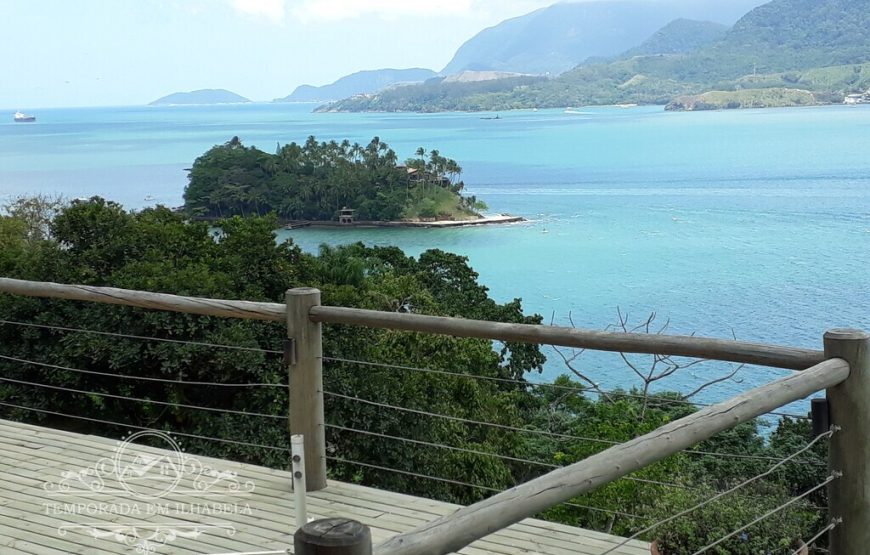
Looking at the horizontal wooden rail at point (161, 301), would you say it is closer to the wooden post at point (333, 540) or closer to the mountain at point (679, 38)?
the wooden post at point (333, 540)

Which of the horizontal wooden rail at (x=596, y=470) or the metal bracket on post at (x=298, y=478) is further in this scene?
the metal bracket on post at (x=298, y=478)

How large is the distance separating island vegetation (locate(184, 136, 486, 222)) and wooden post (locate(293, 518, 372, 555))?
56.4 metres

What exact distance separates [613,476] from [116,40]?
358ft

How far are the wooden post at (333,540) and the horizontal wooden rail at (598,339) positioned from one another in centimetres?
134

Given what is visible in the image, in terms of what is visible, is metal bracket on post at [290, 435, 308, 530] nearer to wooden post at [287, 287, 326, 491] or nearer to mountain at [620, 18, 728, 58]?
wooden post at [287, 287, 326, 491]

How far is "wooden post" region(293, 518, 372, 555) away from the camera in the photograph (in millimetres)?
1143

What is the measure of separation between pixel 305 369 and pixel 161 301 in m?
0.67

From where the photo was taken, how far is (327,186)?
5919 centimetres

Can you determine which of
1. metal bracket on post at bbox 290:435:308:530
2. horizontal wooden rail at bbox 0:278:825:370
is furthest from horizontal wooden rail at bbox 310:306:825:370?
metal bracket on post at bbox 290:435:308:530

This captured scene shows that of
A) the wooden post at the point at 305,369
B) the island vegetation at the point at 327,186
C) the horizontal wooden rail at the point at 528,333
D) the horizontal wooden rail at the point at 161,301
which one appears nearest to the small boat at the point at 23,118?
the island vegetation at the point at 327,186

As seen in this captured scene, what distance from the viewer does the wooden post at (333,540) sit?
114cm

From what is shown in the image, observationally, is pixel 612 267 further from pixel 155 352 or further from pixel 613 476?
pixel 613 476

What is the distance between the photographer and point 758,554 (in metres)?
2.30

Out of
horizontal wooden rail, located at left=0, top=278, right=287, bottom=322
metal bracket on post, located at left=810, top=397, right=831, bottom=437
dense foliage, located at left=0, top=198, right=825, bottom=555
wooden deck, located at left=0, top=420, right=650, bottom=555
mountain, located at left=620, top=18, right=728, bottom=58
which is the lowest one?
dense foliage, located at left=0, top=198, right=825, bottom=555
